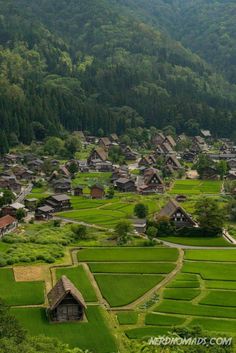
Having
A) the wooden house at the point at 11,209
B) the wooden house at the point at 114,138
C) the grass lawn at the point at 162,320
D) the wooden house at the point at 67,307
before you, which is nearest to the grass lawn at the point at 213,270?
the grass lawn at the point at 162,320

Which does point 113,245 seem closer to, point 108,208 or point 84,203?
point 108,208

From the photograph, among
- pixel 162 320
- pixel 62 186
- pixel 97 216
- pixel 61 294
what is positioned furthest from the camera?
pixel 62 186

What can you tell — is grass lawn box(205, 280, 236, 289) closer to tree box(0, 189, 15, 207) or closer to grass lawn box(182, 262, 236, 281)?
grass lawn box(182, 262, 236, 281)

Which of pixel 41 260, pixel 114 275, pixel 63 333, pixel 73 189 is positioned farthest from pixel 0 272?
pixel 73 189

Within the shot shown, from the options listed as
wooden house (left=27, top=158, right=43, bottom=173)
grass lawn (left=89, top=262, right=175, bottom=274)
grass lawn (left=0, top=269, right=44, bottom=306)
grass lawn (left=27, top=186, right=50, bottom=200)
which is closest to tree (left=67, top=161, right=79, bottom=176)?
wooden house (left=27, top=158, right=43, bottom=173)

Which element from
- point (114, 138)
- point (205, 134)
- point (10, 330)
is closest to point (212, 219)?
point (10, 330)

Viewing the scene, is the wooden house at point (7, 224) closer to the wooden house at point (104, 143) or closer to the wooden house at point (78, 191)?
the wooden house at point (78, 191)
